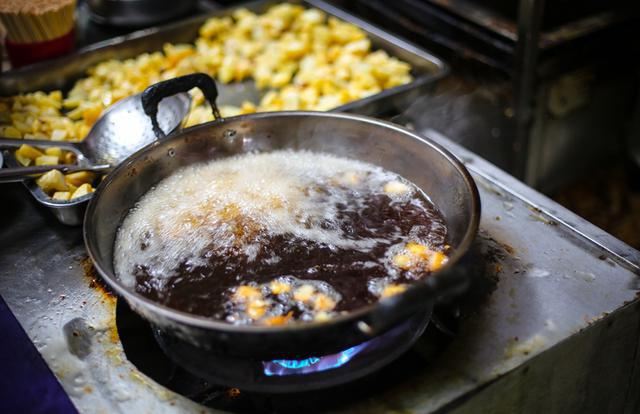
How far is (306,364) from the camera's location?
1146 mm

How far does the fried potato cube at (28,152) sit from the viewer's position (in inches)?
67.2

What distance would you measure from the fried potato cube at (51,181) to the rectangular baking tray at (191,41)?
0.66 metres

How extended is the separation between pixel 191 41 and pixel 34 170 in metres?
1.13

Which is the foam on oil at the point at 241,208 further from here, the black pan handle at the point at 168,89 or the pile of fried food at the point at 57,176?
the pile of fried food at the point at 57,176

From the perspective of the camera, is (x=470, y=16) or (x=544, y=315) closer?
(x=544, y=315)

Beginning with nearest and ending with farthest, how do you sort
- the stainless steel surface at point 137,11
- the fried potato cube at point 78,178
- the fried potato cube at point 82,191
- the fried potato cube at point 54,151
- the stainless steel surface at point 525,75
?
the fried potato cube at point 82,191 → the fried potato cube at point 78,178 → the fried potato cube at point 54,151 → the stainless steel surface at point 525,75 → the stainless steel surface at point 137,11

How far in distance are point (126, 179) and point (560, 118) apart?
69.5 inches

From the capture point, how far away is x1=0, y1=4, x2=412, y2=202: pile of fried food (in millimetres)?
1956

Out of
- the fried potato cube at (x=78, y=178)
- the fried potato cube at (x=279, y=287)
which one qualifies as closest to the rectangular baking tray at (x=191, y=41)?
the fried potato cube at (x=78, y=178)

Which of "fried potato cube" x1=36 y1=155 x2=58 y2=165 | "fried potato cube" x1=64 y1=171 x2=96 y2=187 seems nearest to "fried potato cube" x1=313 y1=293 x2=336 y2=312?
"fried potato cube" x1=64 y1=171 x2=96 y2=187

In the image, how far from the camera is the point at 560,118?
2.56 metres

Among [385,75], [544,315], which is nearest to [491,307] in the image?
[544,315]

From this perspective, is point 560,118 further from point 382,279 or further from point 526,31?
point 382,279

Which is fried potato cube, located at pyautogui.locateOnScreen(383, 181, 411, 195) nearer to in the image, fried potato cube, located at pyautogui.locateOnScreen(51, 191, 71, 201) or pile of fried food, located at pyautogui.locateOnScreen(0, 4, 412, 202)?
pile of fried food, located at pyautogui.locateOnScreen(0, 4, 412, 202)
